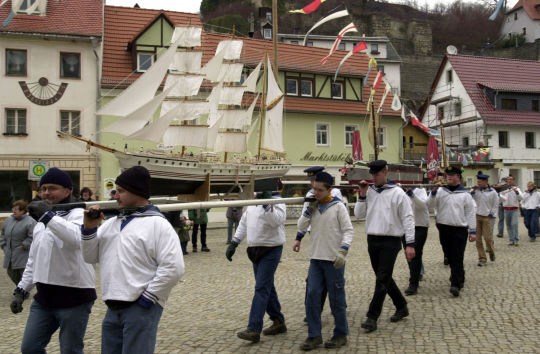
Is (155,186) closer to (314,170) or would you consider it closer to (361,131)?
(314,170)

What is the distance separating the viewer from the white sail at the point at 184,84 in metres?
16.4

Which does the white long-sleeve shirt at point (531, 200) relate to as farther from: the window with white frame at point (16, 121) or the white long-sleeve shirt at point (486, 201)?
the window with white frame at point (16, 121)

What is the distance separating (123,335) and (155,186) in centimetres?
1106

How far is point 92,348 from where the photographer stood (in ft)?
21.1

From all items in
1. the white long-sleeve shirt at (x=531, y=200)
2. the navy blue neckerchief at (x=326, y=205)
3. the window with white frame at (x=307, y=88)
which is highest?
the window with white frame at (x=307, y=88)

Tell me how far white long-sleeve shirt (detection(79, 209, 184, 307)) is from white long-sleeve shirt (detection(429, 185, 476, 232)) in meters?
6.51

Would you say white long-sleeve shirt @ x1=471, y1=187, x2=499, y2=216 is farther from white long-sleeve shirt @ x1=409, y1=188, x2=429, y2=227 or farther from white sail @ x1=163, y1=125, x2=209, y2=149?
white sail @ x1=163, y1=125, x2=209, y2=149

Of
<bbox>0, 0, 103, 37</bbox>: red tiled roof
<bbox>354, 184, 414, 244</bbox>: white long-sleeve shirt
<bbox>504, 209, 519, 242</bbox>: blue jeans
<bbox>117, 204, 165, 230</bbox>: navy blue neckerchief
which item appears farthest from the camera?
<bbox>0, 0, 103, 37</bbox>: red tiled roof

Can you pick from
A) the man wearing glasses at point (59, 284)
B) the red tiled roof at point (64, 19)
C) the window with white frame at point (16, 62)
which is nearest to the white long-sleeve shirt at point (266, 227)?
the man wearing glasses at point (59, 284)

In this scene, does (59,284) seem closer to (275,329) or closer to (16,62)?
(275,329)

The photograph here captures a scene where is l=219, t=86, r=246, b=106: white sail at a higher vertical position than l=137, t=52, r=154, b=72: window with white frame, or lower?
lower

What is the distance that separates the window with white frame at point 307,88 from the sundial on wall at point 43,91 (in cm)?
1389

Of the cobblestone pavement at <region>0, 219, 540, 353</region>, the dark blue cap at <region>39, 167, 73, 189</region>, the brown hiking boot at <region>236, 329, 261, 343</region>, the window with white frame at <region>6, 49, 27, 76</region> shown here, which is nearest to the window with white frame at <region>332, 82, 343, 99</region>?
the window with white frame at <region>6, 49, 27, 76</region>

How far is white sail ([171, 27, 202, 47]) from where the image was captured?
641 inches
